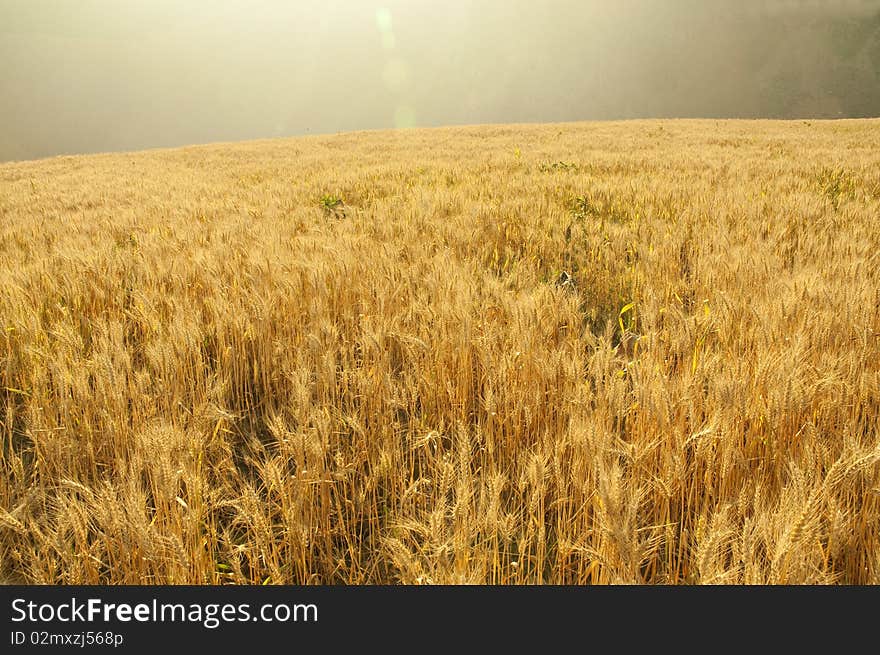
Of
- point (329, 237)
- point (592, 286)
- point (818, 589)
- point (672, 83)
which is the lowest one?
point (818, 589)

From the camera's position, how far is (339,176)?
802 centimetres

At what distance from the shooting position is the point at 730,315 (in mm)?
1900

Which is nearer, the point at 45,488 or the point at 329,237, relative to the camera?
the point at 45,488

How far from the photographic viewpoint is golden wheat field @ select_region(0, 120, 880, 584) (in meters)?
1.04

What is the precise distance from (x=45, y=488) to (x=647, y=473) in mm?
1740

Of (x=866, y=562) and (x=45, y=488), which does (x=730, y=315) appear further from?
(x=45, y=488)

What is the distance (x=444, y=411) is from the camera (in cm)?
160

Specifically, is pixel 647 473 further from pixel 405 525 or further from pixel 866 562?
pixel 405 525

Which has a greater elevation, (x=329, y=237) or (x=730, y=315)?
(x=329, y=237)

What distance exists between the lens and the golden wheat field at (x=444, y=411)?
1.04 m

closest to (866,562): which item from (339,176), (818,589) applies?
(818,589)

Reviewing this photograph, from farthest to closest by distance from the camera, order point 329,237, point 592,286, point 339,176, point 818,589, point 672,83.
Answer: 1. point 672,83
2. point 339,176
3. point 329,237
4. point 592,286
5. point 818,589

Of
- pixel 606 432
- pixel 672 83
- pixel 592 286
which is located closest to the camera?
pixel 606 432

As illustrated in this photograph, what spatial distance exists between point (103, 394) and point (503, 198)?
4359 millimetres
